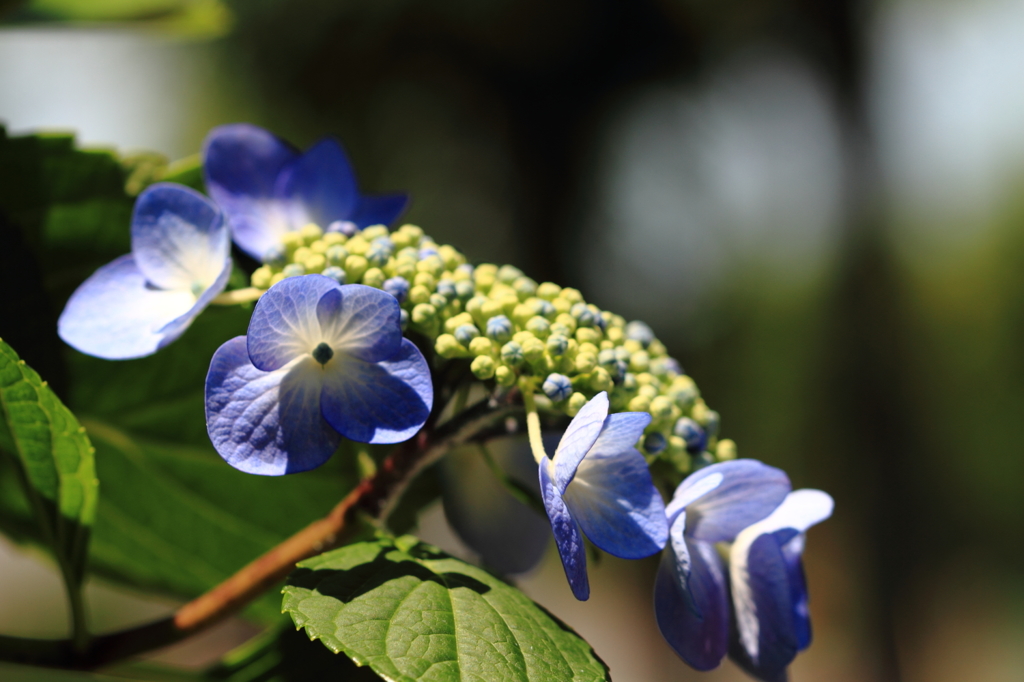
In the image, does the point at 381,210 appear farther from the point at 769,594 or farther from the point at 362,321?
the point at 769,594

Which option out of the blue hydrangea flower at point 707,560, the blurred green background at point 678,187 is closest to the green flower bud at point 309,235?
the blue hydrangea flower at point 707,560

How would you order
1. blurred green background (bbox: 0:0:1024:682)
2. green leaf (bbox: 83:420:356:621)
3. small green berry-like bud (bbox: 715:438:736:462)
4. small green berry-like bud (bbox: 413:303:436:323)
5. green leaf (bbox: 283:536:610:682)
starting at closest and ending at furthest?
green leaf (bbox: 283:536:610:682) → small green berry-like bud (bbox: 413:303:436:323) → small green berry-like bud (bbox: 715:438:736:462) → green leaf (bbox: 83:420:356:621) → blurred green background (bbox: 0:0:1024:682)

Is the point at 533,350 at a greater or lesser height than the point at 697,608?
greater

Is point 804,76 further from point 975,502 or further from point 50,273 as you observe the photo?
point 50,273

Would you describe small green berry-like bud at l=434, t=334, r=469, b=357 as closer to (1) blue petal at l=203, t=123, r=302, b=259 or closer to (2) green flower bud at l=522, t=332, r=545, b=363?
(2) green flower bud at l=522, t=332, r=545, b=363

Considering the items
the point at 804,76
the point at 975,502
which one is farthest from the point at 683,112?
the point at 975,502

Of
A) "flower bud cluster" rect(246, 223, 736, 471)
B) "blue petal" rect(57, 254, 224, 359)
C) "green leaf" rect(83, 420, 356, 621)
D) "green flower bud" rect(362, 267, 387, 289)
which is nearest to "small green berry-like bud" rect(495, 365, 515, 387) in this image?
"flower bud cluster" rect(246, 223, 736, 471)

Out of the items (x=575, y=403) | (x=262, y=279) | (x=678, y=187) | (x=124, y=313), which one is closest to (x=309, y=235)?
(x=262, y=279)
